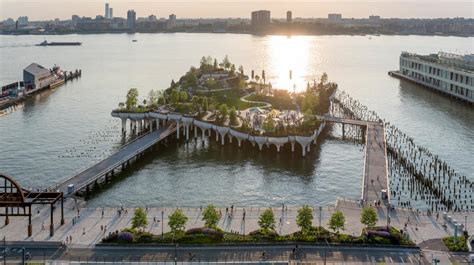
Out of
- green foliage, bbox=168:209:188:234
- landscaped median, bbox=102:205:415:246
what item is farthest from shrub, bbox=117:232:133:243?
green foliage, bbox=168:209:188:234

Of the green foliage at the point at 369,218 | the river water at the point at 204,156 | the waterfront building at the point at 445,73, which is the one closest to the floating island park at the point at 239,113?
the river water at the point at 204,156

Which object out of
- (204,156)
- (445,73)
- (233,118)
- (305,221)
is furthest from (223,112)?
(445,73)

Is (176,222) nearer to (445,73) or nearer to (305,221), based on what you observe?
(305,221)

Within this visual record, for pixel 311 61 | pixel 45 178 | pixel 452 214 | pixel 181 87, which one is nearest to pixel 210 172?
pixel 45 178

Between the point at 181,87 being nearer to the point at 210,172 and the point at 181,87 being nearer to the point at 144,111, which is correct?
the point at 144,111

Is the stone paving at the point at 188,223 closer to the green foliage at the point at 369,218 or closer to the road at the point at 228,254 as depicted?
the green foliage at the point at 369,218
